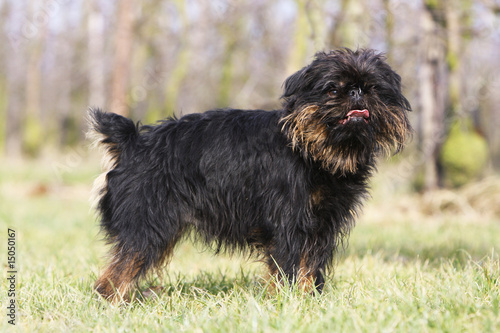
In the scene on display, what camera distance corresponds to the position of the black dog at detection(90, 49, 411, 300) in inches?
121

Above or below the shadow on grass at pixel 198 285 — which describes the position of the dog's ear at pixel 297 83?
A: above

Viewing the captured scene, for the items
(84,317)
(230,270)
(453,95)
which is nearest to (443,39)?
(453,95)

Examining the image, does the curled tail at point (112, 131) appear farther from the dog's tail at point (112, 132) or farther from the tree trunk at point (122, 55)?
the tree trunk at point (122, 55)

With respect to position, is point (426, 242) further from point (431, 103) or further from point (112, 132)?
point (431, 103)

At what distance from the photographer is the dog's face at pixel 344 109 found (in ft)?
9.94

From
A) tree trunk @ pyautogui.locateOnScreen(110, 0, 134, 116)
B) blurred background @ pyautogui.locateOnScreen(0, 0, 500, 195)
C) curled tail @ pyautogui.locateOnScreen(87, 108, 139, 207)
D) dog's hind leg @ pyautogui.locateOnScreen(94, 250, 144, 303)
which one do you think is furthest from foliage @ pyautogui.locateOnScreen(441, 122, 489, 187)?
dog's hind leg @ pyautogui.locateOnScreen(94, 250, 144, 303)

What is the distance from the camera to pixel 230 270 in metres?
4.51

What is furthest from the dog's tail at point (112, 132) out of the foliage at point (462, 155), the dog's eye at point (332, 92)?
the foliage at point (462, 155)

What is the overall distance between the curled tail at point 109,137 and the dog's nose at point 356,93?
5.14 ft

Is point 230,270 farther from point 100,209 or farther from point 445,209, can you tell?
point 445,209

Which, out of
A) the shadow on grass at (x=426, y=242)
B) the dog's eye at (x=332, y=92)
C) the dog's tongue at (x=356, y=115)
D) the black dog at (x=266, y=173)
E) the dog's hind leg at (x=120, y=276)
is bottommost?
the shadow on grass at (x=426, y=242)

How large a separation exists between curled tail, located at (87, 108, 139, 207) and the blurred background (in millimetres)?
393

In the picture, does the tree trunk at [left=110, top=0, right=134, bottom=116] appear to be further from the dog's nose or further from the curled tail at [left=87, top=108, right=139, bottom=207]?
the dog's nose

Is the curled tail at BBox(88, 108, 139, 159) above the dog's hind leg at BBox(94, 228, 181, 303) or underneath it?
above
